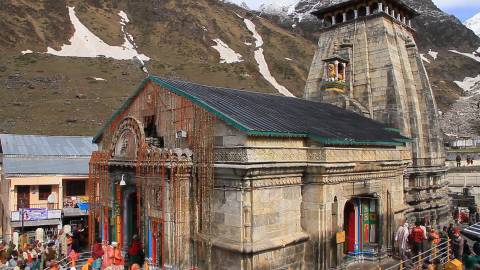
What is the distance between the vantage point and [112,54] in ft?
348

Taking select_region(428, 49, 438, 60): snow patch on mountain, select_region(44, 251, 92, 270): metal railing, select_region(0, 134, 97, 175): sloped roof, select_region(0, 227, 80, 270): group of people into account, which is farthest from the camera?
select_region(428, 49, 438, 60): snow patch on mountain

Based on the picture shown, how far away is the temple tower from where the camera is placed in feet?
80.4

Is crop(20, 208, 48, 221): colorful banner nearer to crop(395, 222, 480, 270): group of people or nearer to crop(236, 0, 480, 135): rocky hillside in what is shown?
crop(395, 222, 480, 270): group of people

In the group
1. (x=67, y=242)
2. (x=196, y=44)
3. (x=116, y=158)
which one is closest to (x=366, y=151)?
(x=116, y=158)

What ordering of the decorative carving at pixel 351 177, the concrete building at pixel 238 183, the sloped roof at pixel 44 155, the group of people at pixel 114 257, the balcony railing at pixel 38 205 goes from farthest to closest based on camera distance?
the sloped roof at pixel 44 155, the balcony railing at pixel 38 205, the decorative carving at pixel 351 177, the group of people at pixel 114 257, the concrete building at pixel 238 183

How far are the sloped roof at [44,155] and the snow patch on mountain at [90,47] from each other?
73.7 metres

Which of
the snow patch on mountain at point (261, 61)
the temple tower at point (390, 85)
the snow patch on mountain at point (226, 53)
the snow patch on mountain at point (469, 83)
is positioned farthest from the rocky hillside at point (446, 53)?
the temple tower at point (390, 85)

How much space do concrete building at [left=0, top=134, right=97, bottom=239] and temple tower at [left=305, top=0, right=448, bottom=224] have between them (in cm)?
1782

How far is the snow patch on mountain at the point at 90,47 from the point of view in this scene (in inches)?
4021

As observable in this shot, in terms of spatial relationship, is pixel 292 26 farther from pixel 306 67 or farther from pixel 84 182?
pixel 84 182

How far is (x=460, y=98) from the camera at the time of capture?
121312 mm

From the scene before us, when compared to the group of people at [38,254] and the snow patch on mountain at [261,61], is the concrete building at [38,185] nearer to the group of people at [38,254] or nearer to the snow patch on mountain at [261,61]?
the group of people at [38,254]

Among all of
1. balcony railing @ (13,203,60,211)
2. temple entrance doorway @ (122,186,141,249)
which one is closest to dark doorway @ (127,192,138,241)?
temple entrance doorway @ (122,186,141,249)

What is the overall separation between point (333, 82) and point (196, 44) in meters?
105
